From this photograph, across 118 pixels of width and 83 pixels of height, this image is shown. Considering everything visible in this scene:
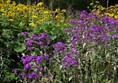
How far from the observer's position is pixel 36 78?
3.92m

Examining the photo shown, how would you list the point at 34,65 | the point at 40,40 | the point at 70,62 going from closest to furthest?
1. the point at 70,62
2. the point at 34,65
3. the point at 40,40

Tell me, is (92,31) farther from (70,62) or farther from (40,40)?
(70,62)

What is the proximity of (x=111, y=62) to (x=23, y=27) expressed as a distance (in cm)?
165

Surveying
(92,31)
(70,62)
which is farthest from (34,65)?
(92,31)

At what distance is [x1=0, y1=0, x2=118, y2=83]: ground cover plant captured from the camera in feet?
13.0

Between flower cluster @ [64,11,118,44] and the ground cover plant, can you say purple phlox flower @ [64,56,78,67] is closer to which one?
the ground cover plant

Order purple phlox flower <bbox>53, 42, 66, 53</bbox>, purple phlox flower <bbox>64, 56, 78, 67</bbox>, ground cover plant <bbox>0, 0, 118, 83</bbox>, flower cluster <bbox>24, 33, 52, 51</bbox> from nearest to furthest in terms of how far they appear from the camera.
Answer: purple phlox flower <bbox>64, 56, 78, 67</bbox>
ground cover plant <bbox>0, 0, 118, 83</bbox>
purple phlox flower <bbox>53, 42, 66, 53</bbox>
flower cluster <bbox>24, 33, 52, 51</bbox>

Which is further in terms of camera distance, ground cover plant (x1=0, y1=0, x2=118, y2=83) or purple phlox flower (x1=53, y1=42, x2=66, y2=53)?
purple phlox flower (x1=53, y1=42, x2=66, y2=53)

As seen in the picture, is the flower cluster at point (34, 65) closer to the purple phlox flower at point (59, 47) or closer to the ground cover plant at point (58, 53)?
the ground cover plant at point (58, 53)

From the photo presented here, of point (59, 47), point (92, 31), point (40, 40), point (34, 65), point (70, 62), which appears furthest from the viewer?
point (92, 31)

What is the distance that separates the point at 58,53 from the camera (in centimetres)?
420

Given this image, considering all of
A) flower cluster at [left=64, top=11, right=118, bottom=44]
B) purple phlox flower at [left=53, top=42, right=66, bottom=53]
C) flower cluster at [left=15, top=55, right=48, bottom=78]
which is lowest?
flower cluster at [left=15, top=55, right=48, bottom=78]

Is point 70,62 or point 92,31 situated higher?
point 92,31

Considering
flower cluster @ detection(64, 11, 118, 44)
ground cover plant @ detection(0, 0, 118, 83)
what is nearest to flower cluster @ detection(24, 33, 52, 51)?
ground cover plant @ detection(0, 0, 118, 83)
